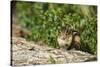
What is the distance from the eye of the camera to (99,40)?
242cm

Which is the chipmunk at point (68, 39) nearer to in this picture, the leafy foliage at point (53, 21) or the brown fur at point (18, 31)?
the leafy foliage at point (53, 21)

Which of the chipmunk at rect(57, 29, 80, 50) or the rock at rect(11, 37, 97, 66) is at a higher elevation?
the chipmunk at rect(57, 29, 80, 50)

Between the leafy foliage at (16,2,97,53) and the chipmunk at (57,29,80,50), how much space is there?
0.06 m

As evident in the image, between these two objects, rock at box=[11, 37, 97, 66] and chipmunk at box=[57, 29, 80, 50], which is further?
chipmunk at box=[57, 29, 80, 50]

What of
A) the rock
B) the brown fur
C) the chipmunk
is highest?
the brown fur

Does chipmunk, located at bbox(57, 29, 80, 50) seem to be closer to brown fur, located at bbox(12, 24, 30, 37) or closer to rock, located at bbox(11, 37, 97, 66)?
rock, located at bbox(11, 37, 97, 66)

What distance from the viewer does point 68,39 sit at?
2242mm

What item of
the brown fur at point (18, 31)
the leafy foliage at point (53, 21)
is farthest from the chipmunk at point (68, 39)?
the brown fur at point (18, 31)

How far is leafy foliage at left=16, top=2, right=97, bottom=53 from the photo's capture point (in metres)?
2.06

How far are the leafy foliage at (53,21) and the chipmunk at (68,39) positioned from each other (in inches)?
2.2

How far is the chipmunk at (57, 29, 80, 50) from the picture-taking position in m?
2.21

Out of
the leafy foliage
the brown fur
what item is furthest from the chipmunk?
the brown fur

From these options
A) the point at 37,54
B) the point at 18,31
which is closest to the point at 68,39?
the point at 37,54
